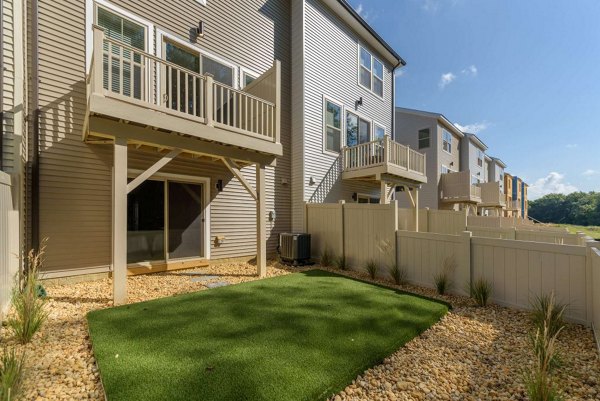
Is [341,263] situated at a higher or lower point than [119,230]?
lower

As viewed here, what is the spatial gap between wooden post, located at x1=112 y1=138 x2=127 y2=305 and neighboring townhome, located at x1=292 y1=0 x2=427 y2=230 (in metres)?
5.43

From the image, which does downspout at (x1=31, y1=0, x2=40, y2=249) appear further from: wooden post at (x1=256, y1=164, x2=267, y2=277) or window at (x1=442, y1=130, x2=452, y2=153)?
window at (x1=442, y1=130, x2=452, y2=153)

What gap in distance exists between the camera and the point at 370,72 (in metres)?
12.3

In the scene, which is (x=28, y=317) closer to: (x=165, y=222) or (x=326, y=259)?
(x=165, y=222)

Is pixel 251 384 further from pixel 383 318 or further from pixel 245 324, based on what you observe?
pixel 383 318

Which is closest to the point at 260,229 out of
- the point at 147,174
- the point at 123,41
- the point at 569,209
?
the point at 147,174

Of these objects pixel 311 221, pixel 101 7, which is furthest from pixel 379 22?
pixel 101 7

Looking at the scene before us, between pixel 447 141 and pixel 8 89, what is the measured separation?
2167 cm

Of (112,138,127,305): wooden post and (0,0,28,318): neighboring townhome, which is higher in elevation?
(0,0,28,318): neighboring townhome

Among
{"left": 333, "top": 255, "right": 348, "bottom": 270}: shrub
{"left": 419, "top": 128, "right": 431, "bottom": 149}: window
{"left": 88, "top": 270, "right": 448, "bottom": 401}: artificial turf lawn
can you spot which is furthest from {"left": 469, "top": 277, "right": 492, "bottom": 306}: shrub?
{"left": 419, "top": 128, "right": 431, "bottom": 149}: window

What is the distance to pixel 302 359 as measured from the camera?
9.11 feet

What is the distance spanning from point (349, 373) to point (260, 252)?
4117 millimetres

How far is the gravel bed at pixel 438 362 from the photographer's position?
236cm

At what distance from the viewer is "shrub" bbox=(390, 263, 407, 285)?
237 inches
